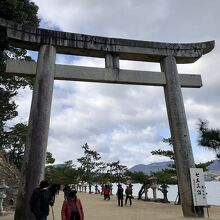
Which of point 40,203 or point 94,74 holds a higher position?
point 94,74

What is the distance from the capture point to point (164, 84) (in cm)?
1171

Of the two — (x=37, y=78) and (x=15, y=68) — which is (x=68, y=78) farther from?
(x=15, y=68)

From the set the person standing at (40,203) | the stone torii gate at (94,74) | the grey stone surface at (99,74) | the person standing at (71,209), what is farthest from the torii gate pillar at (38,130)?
the person standing at (71,209)

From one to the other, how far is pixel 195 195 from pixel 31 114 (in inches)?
247

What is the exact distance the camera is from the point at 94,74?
35.8 feet

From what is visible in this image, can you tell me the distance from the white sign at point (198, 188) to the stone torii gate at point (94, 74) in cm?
15

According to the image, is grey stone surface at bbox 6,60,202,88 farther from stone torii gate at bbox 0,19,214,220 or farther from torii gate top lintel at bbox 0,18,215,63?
torii gate top lintel at bbox 0,18,215,63

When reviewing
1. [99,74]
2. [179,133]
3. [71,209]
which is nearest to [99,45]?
[99,74]

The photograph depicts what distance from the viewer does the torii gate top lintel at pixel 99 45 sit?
34.8 feet

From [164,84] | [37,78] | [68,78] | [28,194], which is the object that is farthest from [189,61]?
[28,194]

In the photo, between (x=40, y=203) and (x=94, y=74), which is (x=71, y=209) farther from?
(x=94, y=74)

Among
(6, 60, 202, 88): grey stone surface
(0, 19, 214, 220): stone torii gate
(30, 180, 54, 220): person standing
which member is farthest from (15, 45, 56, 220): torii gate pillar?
(30, 180, 54, 220): person standing

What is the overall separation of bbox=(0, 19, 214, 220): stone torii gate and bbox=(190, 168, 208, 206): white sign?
15cm

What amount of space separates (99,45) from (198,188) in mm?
6435
